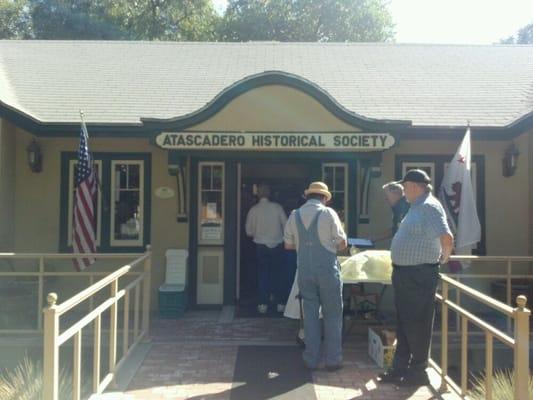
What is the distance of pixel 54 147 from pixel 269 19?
2401 cm

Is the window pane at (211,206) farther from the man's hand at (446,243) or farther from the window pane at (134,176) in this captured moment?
the man's hand at (446,243)

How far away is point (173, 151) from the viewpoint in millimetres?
7672

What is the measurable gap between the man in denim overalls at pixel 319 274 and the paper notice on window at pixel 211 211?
309 cm

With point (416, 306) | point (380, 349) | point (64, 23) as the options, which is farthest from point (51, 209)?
point (64, 23)

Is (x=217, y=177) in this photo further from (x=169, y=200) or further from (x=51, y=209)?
(x=51, y=209)

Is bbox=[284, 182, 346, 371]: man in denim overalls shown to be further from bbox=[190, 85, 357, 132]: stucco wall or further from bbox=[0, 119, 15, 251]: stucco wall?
bbox=[0, 119, 15, 251]: stucco wall

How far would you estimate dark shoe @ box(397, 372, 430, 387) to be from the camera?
5.04 meters

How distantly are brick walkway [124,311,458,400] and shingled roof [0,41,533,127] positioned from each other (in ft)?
10.2

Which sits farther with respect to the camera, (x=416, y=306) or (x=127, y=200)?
→ (x=127, y=200)

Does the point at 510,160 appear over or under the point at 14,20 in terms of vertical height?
under

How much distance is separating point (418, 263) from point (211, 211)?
4338mm

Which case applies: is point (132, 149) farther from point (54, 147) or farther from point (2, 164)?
point (2, 164)

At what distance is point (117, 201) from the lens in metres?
8.59

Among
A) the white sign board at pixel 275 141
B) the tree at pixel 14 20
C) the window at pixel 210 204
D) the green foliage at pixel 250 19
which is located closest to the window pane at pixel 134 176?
the window at pixel 210 204
